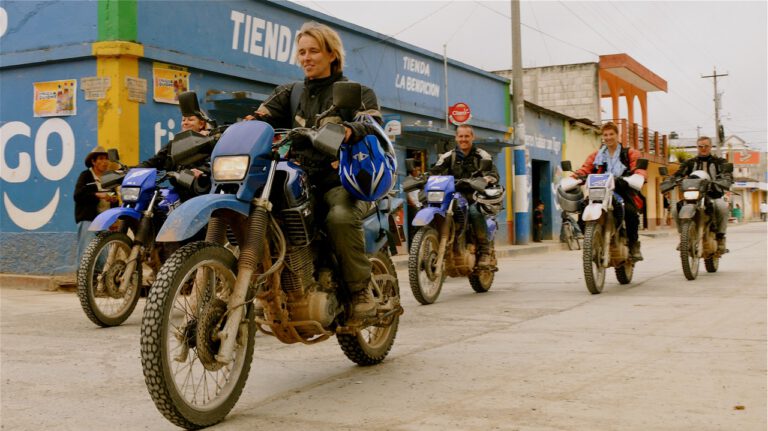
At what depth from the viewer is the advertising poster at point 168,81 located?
37.1 ft

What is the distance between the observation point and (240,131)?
3.86 meters

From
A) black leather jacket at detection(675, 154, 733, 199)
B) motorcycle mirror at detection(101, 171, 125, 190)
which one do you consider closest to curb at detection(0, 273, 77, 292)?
motorcycle mirror at detection(101, 171, 125, 190)

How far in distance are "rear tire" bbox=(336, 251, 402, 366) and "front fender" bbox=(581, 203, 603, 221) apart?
13.9 ft

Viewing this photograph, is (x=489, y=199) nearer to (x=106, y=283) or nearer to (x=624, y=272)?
(x=624, y=272)

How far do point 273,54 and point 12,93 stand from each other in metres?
4.20

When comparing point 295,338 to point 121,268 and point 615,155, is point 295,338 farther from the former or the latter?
point 615,155

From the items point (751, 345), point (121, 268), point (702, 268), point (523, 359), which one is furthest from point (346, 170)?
point (702, 268)

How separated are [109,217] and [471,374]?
148 inches

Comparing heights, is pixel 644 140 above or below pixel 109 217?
above

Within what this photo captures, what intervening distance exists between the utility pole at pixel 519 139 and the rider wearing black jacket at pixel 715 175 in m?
9.29

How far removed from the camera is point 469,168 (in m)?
9.34

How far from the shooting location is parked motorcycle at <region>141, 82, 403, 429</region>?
3.32 metres

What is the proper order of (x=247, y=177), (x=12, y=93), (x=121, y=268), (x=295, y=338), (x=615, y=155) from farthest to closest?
(x=12, y=93) → (x=615, y=155) → (x=121, y=268) → (x=295, y=338) → (x=247, y=177)

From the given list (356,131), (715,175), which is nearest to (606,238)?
(715,175)
